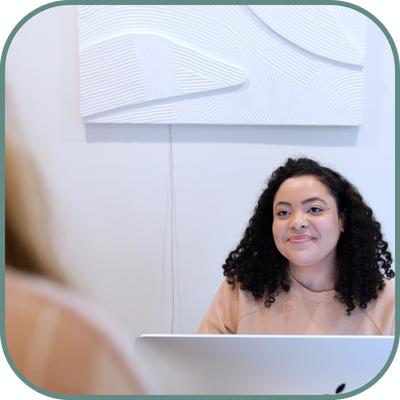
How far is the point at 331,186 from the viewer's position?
1.06m

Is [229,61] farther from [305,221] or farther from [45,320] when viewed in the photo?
[45,320]

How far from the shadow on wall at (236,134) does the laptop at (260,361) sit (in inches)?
31.5

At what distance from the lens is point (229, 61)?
1310mm

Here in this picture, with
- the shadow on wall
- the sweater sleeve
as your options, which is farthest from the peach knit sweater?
the shadow on wall

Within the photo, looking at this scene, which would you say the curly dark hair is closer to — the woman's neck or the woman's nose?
the woman's neck

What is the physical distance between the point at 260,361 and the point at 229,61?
3.52ft

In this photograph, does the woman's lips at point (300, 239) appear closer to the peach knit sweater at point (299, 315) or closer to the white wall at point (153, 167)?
the peach knit sweater at point (299, 315)

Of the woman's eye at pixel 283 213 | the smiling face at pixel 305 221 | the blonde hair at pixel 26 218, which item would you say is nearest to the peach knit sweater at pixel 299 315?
the smiling face at pixel 305 221

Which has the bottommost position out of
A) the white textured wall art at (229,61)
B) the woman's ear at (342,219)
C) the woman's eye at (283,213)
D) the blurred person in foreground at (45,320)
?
the blurred person in foreground at (45,320)

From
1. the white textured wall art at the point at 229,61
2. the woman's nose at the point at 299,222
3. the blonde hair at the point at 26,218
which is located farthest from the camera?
the blonde hair at the point at 26,218

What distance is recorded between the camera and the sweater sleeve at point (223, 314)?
3.65ft

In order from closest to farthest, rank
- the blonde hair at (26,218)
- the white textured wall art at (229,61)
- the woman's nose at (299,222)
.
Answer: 1. the woman's nose at (299,222)
2. the white textured wall art at (229,61)
3. the blonde hair at (26,218)

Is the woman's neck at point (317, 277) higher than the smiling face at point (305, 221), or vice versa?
the smiling face at point (305, 221)

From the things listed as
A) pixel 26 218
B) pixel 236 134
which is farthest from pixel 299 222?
pixel 26 218
